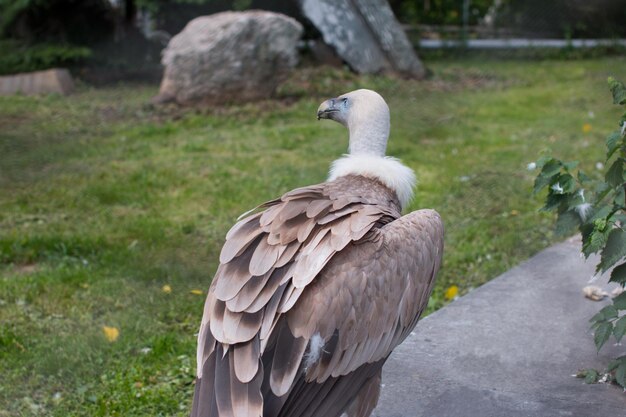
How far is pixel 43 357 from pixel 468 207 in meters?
2.84

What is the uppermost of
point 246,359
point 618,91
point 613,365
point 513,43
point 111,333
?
point 618,91

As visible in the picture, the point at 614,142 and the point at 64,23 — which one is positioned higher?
the point at 614,142

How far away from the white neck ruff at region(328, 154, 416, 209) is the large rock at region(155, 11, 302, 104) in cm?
471

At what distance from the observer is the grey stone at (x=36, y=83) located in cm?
818

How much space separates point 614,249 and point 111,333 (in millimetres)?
2101

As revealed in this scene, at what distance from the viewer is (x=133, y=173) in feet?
19.5

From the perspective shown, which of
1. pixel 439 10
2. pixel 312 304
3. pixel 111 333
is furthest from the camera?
pixel 439 10

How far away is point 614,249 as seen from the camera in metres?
2.76

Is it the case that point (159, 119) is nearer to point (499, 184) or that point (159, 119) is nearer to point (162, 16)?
point (162, 16)

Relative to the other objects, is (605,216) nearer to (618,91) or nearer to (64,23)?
(618,91)

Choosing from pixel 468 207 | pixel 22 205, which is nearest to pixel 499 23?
pixel 468 207

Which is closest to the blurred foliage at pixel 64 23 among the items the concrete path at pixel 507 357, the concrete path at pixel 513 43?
the concrete path at pixel 513 43

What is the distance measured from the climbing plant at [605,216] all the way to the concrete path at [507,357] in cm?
14

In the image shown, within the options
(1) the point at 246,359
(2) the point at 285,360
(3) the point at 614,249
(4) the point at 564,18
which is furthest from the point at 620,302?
(4) the point at 564,18
